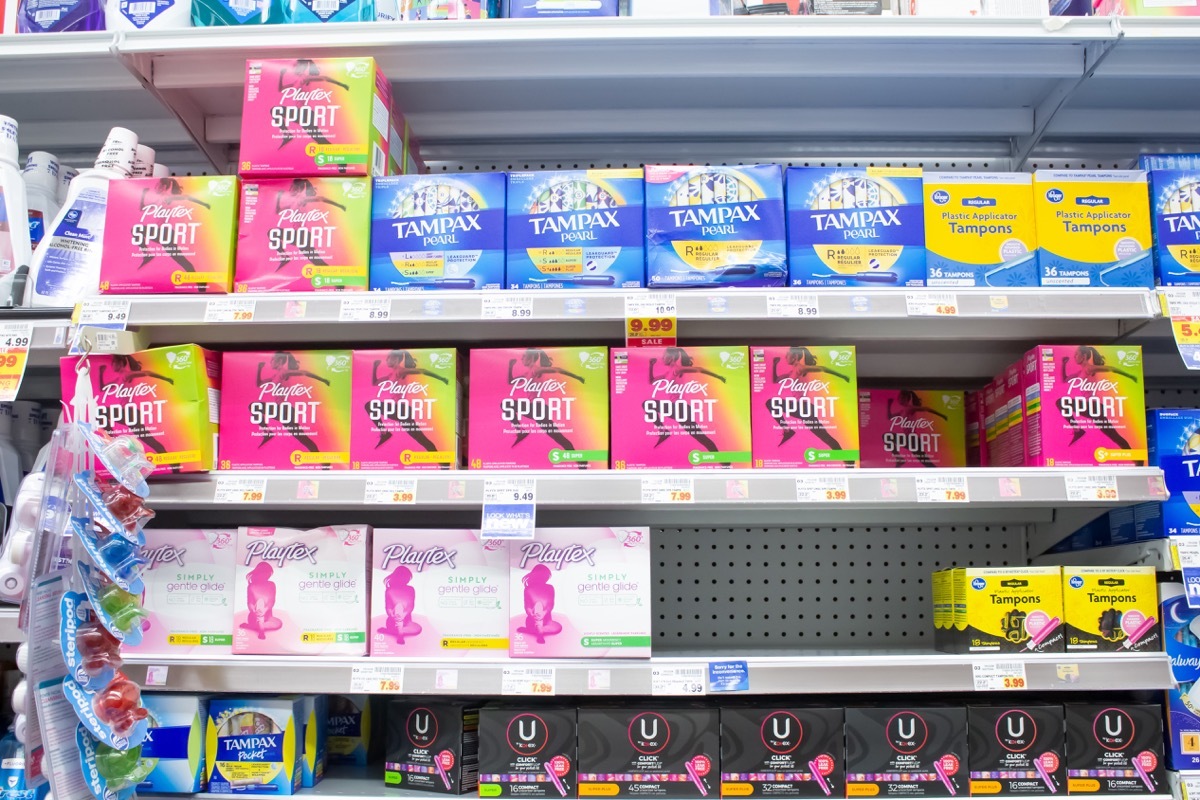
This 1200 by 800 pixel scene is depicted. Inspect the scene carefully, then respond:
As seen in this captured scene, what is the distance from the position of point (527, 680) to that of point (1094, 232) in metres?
1.61

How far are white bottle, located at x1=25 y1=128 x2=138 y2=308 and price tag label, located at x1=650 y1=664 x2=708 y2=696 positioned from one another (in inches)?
61.3

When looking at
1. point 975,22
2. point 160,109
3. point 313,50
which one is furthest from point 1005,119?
point 160,109

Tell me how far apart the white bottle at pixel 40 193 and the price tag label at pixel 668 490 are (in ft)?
5.46

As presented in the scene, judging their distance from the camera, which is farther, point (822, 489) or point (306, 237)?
point (306, 237)

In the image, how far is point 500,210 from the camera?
83.3 inches

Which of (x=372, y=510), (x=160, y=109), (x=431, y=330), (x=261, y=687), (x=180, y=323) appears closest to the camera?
(x=261, y=687)

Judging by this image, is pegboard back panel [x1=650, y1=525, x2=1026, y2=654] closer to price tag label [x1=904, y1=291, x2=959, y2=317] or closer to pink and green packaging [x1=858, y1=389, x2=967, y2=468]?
pink and green packaging [x1=858, y1=389, x2=967, y2=468]

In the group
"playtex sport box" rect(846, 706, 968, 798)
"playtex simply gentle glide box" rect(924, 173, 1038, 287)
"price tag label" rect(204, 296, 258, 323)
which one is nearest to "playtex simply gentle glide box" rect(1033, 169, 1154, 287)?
"playtex simply gentle glide box" rect(924, 173, 1038, 287)

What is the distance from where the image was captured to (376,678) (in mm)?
1911

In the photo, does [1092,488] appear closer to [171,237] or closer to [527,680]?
[527,680]

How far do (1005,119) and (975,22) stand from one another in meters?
0.49

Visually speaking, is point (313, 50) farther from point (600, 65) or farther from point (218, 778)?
point (218, 778)

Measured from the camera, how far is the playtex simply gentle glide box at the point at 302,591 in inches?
77.8

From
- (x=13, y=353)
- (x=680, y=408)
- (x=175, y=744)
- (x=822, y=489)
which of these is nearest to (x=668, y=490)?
(x=680, y=408)
